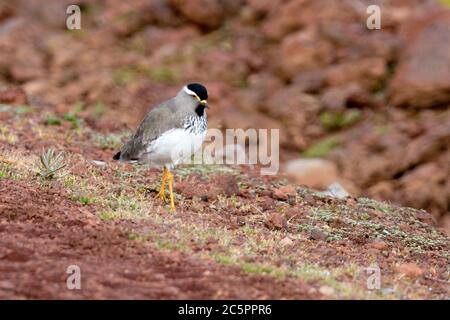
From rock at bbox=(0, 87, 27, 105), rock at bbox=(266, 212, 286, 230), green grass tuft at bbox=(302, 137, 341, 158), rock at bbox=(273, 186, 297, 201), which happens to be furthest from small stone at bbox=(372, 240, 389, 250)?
rock at bbox=(0, 87, 27, 105)

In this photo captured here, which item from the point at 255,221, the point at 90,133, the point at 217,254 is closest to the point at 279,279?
the point at 217,254

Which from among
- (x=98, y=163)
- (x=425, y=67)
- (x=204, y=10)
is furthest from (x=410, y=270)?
(x=204, y=10)

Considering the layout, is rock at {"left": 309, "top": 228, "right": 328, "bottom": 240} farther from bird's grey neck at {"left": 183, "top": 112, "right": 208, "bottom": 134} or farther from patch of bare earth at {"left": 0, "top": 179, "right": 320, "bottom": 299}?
patch of bare earth at {"left": 0, "top": 179, "right": 320, "bottom": 299}

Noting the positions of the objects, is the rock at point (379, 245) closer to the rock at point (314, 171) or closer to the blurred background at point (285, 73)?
the blurred background at point (285, 73)

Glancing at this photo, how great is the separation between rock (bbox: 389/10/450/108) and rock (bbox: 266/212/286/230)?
27.3ft

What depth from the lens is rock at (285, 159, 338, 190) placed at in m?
15.5

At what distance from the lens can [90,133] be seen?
44.2 ft

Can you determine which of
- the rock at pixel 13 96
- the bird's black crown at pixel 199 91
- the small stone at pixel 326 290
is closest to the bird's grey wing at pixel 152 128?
A: the bird's black crown at pixel 199 91

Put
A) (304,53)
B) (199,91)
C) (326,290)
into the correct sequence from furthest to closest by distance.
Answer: (304,53) → (199,91) → (326,290)

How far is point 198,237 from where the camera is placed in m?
7.95

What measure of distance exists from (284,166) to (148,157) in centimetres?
676

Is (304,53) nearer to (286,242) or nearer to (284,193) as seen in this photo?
(284,193)

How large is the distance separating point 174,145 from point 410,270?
3.02 meters

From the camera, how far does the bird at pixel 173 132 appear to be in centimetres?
923
